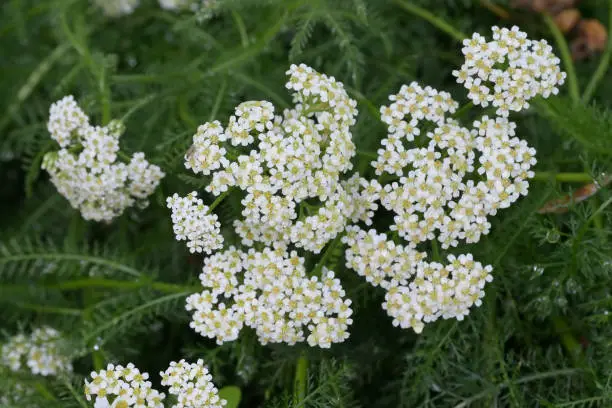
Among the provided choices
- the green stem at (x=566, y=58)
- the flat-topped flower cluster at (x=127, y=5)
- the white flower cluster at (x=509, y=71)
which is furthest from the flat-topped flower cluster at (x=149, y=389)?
the flat-topped flower cluster at (x=127, y=5)

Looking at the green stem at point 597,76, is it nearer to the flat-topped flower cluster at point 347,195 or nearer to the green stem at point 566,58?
the green stem at point 566,58

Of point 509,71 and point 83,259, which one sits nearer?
point 509,71

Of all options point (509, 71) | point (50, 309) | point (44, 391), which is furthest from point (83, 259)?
point (509, 71)

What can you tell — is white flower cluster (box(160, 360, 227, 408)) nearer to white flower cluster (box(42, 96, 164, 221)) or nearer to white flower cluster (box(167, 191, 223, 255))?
white flower cluster (box(167, 191, 223, 255))

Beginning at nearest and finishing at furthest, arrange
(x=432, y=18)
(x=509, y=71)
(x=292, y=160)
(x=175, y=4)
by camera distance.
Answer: (x=292, y=160), (x=509, y=71), (x=432, y=18), (x=175, y=4)

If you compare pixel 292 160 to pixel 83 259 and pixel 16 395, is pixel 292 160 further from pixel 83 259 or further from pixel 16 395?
pixel 16 395

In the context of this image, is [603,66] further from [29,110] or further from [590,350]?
[29,110]
